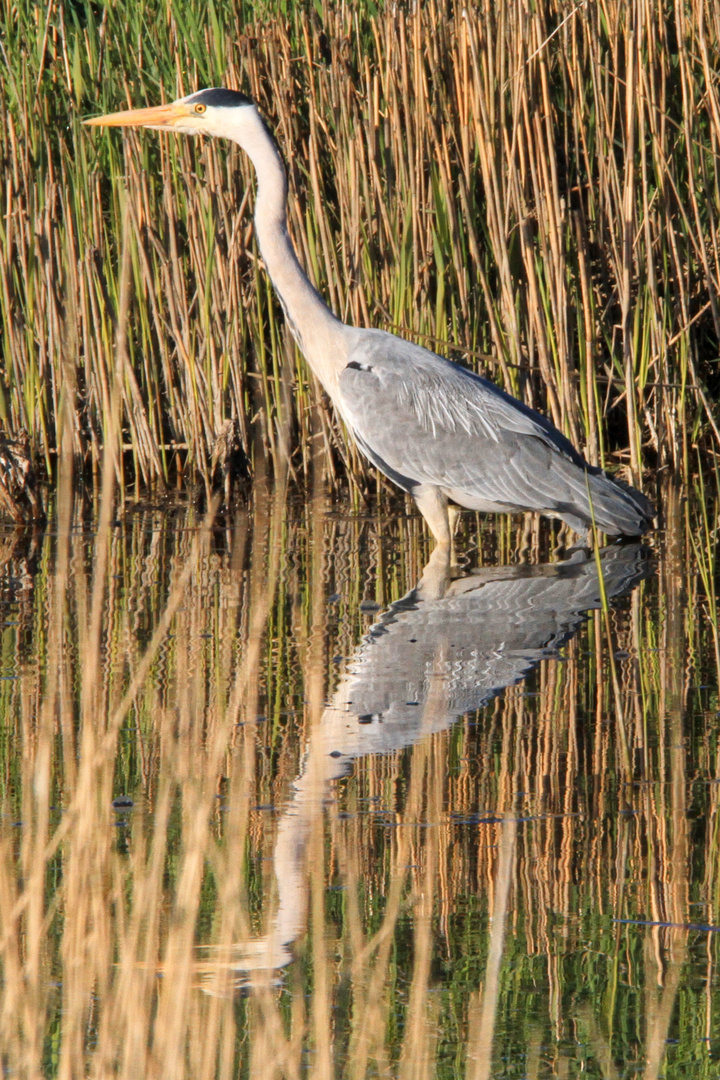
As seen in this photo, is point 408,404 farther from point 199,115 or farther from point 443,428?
point 199,115

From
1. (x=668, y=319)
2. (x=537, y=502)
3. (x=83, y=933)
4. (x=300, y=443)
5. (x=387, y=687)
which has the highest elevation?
(x=668, y=319)

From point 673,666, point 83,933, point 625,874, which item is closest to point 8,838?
point 83,933

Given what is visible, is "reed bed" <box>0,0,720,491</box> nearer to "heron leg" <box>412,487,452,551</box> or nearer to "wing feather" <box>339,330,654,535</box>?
"wing feather" <box>339,330,654,535</box>

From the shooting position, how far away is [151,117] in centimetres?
560

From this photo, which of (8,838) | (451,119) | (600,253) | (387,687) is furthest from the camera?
(600,253)

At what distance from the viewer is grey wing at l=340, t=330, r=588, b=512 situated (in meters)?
5.46

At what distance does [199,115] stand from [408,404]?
145 centimetres

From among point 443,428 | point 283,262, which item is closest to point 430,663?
point 443,428

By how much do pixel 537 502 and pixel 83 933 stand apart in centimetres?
355

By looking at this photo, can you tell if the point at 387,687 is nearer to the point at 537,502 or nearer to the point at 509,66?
the point at 537,502

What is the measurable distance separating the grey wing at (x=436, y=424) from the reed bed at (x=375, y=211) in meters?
0.38

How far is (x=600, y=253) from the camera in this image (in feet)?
20.4

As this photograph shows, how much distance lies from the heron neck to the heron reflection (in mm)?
1121

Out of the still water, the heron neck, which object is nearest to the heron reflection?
the still water
